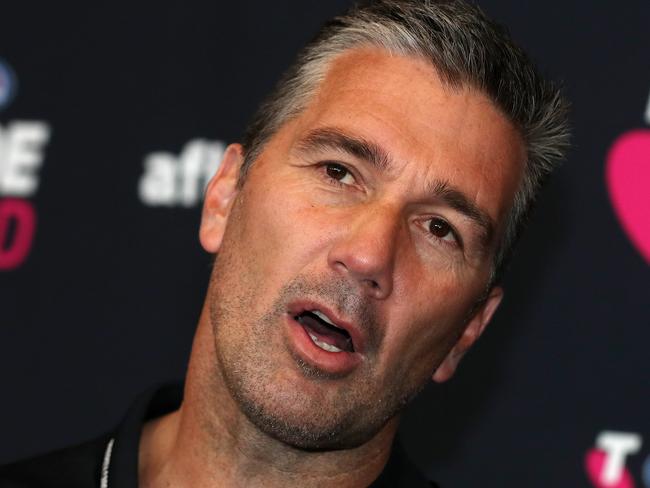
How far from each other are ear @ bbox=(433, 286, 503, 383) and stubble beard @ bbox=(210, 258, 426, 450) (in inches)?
7.0

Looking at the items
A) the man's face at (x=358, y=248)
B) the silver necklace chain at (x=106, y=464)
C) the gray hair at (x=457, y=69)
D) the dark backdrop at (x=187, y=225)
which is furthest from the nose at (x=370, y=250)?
the dark backdrop at (x=187, y=225)

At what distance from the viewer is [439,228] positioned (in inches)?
62.7

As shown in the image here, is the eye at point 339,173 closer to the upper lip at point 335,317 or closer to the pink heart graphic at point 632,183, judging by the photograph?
the upper lip at point 335,317

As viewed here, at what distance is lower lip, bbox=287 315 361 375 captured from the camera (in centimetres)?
149

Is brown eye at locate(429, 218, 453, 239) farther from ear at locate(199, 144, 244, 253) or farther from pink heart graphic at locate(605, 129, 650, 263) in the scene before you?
pink heart graphic at locate(605, 129, 650, 263)

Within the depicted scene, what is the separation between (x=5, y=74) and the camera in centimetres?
238

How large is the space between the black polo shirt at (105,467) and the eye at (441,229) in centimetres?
33

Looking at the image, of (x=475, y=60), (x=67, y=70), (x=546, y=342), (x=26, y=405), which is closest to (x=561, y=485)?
(x=546, y=342)

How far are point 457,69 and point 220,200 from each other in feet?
1.29

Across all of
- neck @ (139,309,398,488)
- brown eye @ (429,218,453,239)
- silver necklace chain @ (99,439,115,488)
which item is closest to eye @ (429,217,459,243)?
brown eye @ (429,218,453,239)

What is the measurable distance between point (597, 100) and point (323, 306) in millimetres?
906

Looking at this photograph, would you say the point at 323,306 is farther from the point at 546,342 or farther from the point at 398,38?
the point at 546,342

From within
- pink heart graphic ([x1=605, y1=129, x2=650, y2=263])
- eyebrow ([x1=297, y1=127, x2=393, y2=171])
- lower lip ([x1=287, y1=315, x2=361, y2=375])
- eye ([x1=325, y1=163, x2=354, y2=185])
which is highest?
eyebrow ([x1=297, y1=127, x2=393, y2=171])

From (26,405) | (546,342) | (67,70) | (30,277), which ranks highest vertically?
(67,70)
